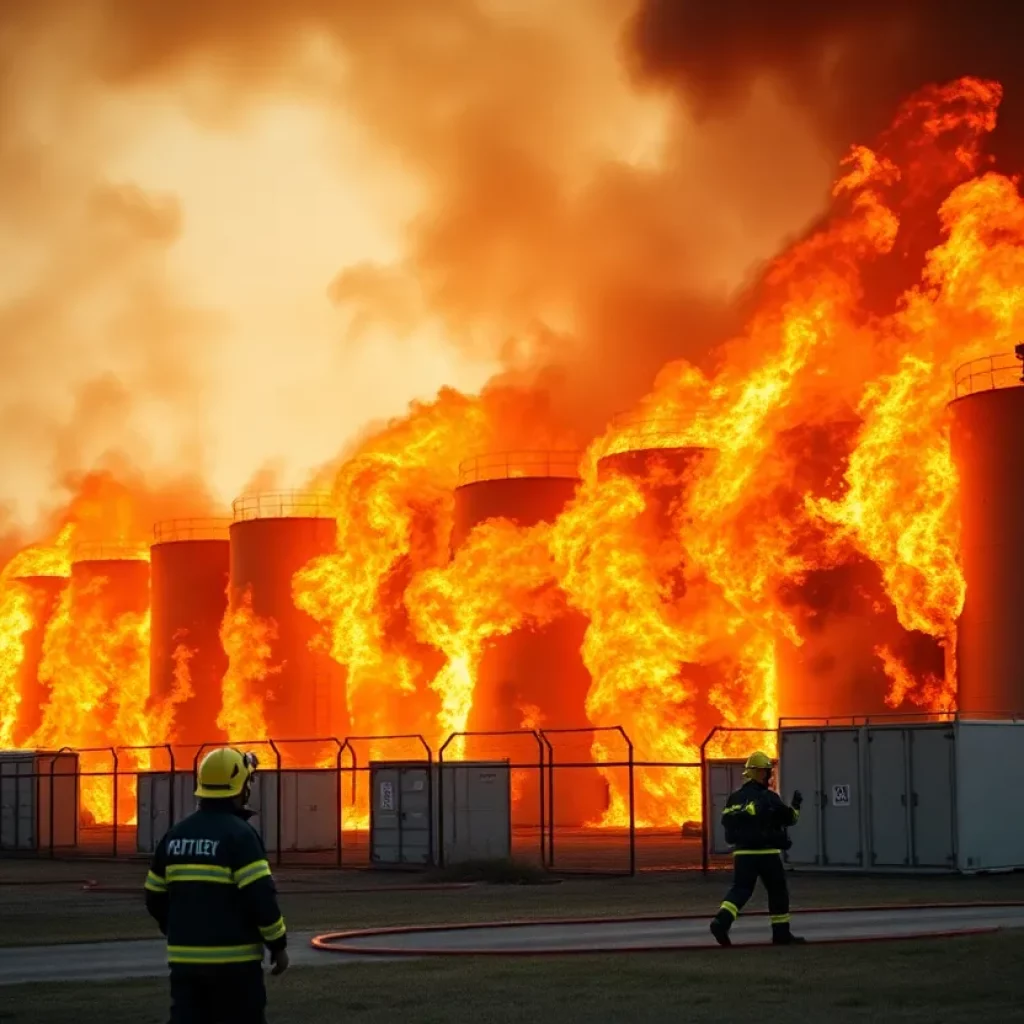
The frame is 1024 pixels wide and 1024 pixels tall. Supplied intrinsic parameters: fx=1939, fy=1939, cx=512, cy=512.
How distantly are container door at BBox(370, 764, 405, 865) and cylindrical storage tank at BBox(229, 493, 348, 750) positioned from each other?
27.8 m

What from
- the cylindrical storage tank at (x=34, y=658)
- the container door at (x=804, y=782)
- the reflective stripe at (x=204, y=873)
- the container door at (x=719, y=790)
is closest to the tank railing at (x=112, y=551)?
the cylindrical storage tank at (x=34, y=658)

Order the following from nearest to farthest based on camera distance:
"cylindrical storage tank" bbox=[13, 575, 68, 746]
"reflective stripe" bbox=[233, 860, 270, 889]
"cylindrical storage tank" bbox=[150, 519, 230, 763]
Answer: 1. "reflective stripe" bbox=[233, 860, 270, 889]
2. "cylindrical storage tank" bbox=[150, 519, 230, 763]
3. "cylindrical storage tank" bbox=[13, 575, 68, 746]

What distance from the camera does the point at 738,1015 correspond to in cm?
1375

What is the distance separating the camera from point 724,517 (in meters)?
50.1

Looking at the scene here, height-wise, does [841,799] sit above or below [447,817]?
above

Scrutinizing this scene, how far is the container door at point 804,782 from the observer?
32.6m

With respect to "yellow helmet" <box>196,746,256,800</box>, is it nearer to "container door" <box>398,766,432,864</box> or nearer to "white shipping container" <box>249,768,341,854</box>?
"container door" <box>398,766,432,864</box>

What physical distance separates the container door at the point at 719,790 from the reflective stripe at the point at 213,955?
30.0m

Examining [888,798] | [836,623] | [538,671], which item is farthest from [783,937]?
[538,671]

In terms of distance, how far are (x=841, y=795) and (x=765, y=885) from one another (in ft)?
47.5

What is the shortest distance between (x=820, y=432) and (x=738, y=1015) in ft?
117

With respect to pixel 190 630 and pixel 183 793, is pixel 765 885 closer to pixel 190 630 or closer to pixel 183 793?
pixel 183 793

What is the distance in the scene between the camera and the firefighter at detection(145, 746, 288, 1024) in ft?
31.9


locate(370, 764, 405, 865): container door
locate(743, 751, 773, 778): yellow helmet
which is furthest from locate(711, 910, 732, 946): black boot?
locate(370, 764, 405, 865): container door
